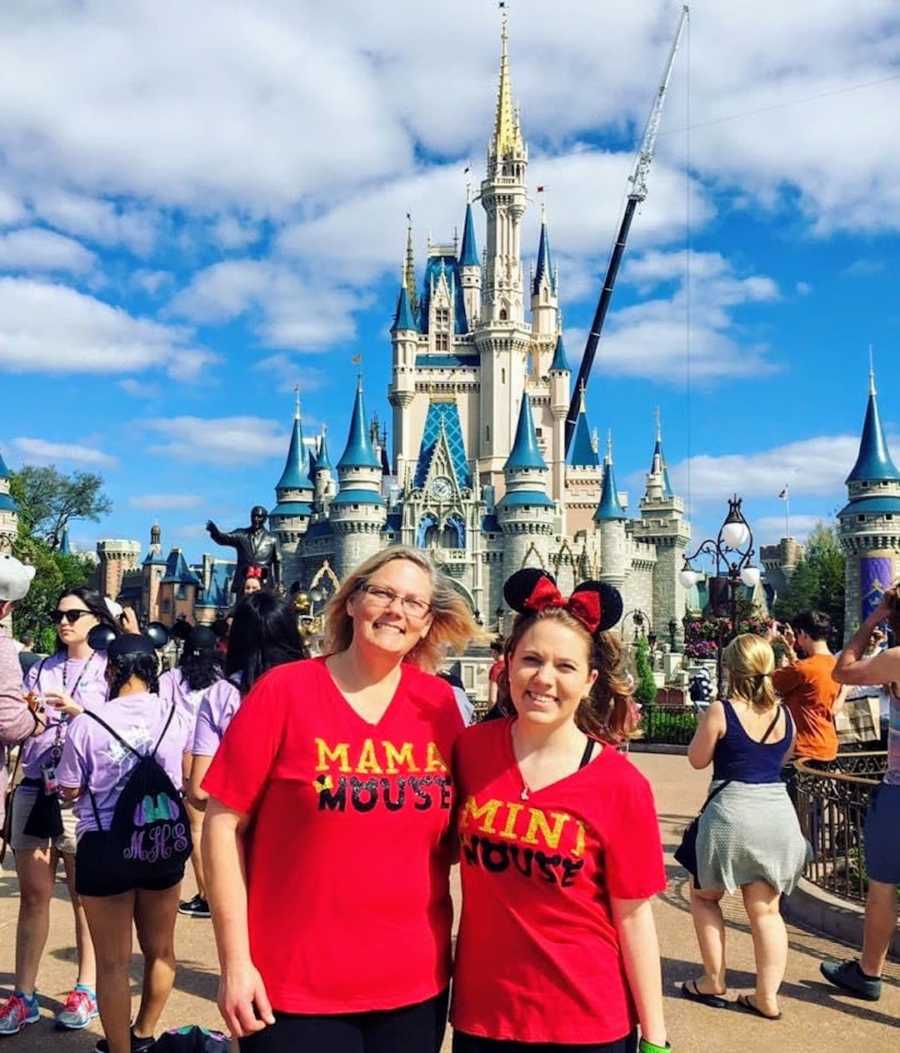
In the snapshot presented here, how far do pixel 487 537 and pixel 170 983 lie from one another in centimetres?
4883

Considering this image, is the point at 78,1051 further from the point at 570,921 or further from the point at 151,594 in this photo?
the point at 151,594

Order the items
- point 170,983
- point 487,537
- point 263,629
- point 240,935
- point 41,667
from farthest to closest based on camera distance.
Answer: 1. point 487,537
2. point 41,667
3. point 263,629
4. point 170,983
5. point 240,935

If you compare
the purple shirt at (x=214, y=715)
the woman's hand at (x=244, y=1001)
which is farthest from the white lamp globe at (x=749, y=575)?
the woman's hand at (x=244, y=1001)

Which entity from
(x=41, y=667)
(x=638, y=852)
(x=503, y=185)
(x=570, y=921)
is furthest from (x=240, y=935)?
(x=503, y=185)

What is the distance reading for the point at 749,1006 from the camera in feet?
15.6

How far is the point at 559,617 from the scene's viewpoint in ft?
8.69

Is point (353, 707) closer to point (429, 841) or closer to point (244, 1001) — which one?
point (429, 841)

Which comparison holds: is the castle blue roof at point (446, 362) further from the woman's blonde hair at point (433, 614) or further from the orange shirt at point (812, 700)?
the woman's blonde hair at point (433, 614)

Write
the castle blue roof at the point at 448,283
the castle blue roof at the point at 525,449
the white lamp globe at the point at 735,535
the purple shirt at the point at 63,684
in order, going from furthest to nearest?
1. the castle blue roof at the point at 448,283
2. the castle blue roof at the point at 525,449
3. the white lamp globe at the point at 735,535
4. the purple shirt at the point at 63,684

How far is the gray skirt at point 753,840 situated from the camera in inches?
181

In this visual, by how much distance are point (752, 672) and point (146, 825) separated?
8.48 feet

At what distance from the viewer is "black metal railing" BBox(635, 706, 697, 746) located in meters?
18.0

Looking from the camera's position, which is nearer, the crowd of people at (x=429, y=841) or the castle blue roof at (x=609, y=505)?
the crowd of people at (x=429, y=841)

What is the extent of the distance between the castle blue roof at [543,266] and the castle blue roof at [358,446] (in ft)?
50.4
